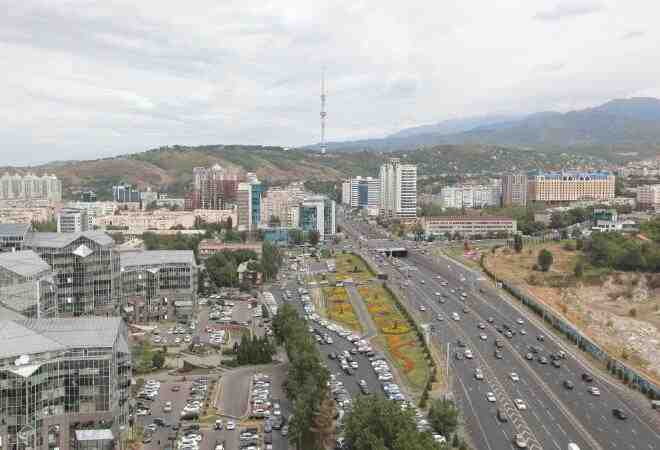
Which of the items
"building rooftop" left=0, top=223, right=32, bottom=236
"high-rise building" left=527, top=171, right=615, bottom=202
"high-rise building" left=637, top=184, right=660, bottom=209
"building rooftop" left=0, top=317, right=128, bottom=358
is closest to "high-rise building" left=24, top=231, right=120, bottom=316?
"building rooftop" left=0, top=223, right=32, bottom=236

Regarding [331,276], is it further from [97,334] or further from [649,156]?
[649,156]

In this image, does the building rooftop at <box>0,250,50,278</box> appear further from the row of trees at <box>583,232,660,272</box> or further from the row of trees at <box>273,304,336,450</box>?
the row of trees at <box>583,232,660,272</box>

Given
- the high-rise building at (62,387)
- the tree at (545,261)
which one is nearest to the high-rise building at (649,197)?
the tree at (545,261)

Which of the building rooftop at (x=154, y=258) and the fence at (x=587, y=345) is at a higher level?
the building rooftop at (x=154, y=258)

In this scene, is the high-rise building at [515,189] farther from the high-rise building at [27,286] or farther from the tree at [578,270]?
the high-rise building at [27,286]

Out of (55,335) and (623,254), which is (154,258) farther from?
(623,254)

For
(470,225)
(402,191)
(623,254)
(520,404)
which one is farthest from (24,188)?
(520,404)
